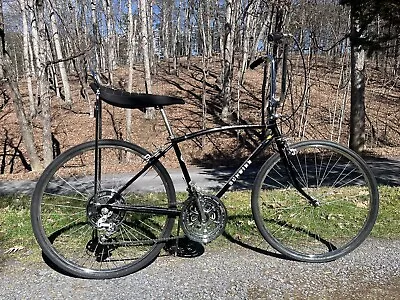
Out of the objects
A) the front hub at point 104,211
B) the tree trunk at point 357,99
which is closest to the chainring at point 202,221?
the front hub at point 104,211

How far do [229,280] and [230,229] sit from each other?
32.9 inches

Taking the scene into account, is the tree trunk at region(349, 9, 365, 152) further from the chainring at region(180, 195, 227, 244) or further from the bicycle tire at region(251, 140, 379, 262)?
the chainring at region(180, 195, 227, 244)

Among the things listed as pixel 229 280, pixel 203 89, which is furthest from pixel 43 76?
pixel 229 280

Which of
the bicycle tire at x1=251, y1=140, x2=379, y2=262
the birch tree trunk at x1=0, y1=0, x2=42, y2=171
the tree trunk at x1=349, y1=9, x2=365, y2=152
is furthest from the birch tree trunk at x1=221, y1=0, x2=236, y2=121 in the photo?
the bicycle tire at x1=251, y1=140, x2=379, y2=262

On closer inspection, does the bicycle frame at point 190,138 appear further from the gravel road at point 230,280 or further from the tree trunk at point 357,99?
the tree trunk at point 357,99

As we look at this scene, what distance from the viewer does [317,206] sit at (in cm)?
312

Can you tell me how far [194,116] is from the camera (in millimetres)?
19969

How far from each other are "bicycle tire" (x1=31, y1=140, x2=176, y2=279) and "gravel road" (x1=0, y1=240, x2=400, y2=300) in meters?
0.12

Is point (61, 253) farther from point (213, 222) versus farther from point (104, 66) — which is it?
point (104, 66)

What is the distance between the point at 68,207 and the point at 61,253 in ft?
1.92

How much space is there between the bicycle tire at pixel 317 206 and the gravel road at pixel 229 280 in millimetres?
169

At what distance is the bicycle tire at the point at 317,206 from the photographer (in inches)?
112

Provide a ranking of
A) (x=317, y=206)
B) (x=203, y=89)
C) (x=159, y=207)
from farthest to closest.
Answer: (x=203, y=89) < (x=317, y=206) < (x=159, y=207)

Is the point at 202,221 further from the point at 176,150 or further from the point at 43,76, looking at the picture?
the point at 43,76
